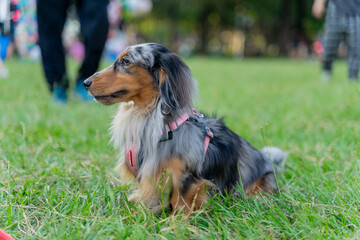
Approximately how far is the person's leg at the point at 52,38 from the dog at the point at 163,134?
2.62 metres

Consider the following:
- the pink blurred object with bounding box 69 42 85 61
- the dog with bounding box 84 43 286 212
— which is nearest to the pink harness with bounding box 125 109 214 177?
the dog with bounding box 84 43 286 212

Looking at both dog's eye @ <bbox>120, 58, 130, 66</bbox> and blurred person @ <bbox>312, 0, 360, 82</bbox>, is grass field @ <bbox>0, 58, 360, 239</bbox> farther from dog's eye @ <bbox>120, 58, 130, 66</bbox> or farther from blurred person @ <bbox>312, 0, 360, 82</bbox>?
blurred person @ <bbox>312, 0, 360, 82</bbox>

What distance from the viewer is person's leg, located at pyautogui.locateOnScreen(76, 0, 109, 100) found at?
4.22 m

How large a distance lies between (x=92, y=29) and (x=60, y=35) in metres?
0.58

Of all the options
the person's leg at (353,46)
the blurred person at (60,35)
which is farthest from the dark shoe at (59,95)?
the person's leg at (353,46)

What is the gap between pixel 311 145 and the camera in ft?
11.0

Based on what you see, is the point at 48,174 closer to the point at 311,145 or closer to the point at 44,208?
the point at 44,208

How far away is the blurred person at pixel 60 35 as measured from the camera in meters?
4.25

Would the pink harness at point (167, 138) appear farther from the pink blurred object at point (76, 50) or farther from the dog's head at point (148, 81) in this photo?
the pink blurred object at point (76, 50)

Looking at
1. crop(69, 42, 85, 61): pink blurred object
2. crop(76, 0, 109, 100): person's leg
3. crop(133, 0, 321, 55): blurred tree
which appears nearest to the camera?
crop(76, 0, 109, 100): person's leg

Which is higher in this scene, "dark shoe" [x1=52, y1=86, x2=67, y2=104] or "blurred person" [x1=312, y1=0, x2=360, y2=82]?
"blurred person" [x1=312, y1=0, x2=360, y2=82]

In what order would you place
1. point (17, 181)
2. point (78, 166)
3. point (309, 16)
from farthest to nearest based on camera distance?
point (309, 16) → point (78, 166) → point (17, 181)

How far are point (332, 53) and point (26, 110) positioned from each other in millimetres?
5349

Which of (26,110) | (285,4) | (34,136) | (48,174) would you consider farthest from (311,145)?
(285,4)
